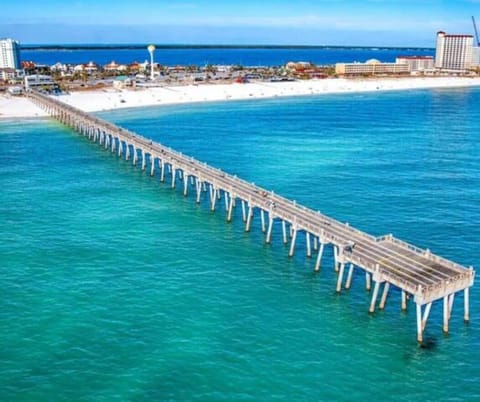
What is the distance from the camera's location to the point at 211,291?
40781mm

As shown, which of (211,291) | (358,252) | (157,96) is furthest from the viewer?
(157,96)

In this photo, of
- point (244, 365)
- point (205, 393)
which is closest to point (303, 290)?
point (244, 365)

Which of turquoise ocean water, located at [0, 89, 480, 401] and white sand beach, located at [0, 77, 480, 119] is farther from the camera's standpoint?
white sand beach, located at [0, 77, 480, 119]

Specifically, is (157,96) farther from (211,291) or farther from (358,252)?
(358,252)

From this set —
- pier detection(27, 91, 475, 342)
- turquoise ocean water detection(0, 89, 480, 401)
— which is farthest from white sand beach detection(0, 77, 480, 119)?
pier detection(27, 91, 475, 342)

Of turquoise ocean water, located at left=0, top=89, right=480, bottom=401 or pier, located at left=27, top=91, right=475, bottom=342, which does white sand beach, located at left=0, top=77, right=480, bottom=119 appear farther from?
pier, located at left=27, top=91, right=475, bottom=342

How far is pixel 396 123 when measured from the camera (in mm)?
124812

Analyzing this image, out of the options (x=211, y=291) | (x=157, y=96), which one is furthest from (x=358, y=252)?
(x=157, y=96)

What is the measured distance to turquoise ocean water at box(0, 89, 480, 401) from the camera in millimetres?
30422

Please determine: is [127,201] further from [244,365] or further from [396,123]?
[396,123]

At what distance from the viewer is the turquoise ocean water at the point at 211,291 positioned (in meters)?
30.4

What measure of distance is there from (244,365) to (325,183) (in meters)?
42.2

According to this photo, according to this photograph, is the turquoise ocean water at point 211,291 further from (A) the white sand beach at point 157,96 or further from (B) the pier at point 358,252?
(A) the white sand beach at point 157,96

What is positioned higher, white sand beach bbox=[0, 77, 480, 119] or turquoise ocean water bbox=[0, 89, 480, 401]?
white sand beach bbox=[0, 77, 480, 119]
